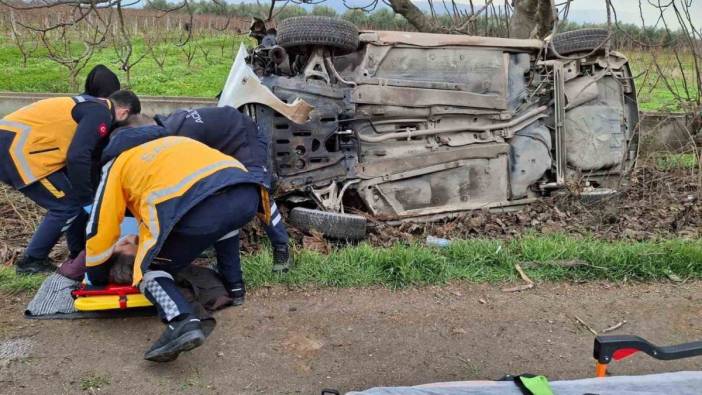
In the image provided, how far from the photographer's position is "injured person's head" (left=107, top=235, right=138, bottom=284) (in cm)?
350

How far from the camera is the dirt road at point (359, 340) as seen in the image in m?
3.07

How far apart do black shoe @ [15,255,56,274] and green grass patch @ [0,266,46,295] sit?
0.23ft

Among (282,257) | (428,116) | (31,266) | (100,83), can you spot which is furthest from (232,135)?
(428,116)

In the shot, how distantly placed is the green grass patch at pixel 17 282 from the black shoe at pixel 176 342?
1.46 metres

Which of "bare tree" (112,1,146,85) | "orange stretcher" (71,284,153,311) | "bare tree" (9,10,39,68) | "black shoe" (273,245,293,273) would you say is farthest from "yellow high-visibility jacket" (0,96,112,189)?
"bare tree" (9,10,39,68)

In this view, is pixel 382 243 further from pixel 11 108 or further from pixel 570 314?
pixel 11 108

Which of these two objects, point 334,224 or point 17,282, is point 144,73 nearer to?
point 334,224

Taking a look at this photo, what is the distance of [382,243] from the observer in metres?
5.18

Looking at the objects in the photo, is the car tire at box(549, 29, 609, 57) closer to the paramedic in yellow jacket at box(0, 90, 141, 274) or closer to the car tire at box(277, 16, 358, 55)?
the car tire at box(277, 16, 358, 55)

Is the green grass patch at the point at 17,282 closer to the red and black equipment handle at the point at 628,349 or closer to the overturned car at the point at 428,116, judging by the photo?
the overturned car at the point at 428,116

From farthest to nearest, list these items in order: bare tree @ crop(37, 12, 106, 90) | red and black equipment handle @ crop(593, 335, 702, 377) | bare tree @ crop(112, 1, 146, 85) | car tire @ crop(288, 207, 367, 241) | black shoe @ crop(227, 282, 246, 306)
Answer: bare tree @ crop(37, 12, 106, 90) < bare tree @ crop(112, 1, 146, 85) < car tire @ crop(288, 207, 367, 241) < black shoe @ crop(227, 282, 246, 306) < red and black equipment handle @ crop(593, 335, 702, 377)

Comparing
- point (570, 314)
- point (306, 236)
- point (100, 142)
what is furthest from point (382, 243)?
point (100, 142)

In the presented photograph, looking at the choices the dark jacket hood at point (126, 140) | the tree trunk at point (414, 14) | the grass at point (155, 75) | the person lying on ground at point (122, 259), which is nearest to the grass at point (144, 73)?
the grass at point (155, 75)

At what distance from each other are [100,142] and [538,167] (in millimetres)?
4085
